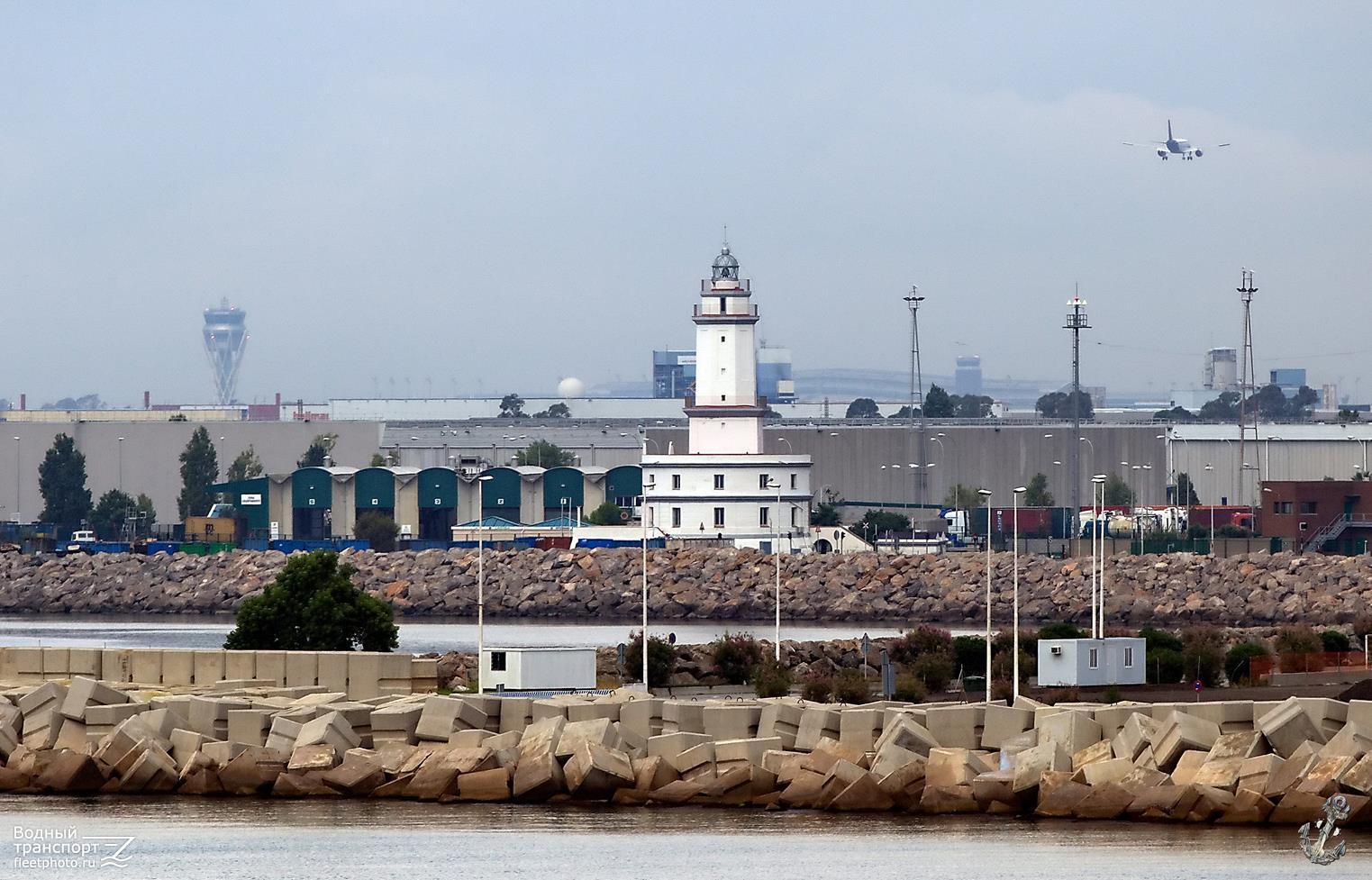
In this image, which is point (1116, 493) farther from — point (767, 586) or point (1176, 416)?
point (1176, 416)

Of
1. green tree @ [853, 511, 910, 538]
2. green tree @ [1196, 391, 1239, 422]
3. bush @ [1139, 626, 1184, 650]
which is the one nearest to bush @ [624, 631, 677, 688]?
bush @ [1139, 626, 1184, 650]

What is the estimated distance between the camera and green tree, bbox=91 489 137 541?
→ 86250 millimetres

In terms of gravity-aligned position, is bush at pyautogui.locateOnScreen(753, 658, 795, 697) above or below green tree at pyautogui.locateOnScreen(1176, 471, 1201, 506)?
below

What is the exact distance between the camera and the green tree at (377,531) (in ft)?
250

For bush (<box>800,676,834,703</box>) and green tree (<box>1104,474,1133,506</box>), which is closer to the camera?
bush (<box>800,676,834,703</box>)

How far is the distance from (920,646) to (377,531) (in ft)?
146

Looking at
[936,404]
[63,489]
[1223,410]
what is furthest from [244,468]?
[1223,410]

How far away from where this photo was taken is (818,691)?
28.3 m

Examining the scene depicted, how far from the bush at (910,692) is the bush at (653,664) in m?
3.80

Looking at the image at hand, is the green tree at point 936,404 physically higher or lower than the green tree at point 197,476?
higher

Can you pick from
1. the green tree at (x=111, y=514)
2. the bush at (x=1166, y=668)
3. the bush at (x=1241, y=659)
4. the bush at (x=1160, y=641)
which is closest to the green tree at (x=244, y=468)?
the green tree at (x=111, y=514)

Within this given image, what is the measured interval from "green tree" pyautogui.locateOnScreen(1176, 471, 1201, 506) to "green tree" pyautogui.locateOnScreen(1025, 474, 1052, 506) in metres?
5.13

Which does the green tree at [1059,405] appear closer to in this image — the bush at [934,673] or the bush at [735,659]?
the bush at [735,659]

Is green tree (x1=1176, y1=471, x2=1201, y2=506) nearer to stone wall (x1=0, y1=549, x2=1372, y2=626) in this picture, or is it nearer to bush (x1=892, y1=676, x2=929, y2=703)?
stone wall (x1=0, y1=549, x2=1372, y2=626)
